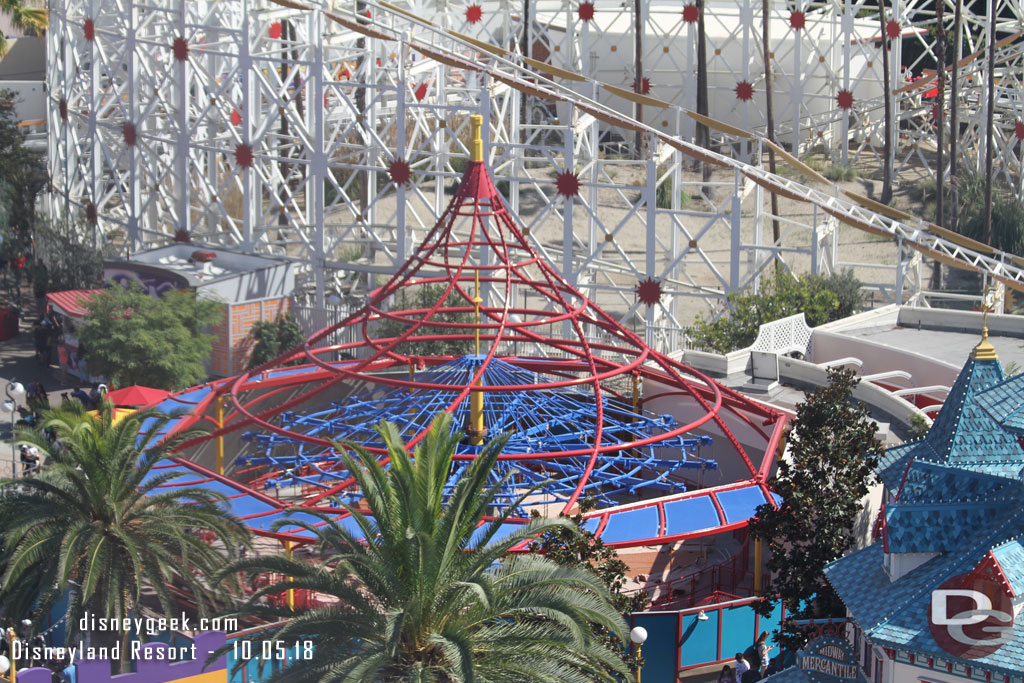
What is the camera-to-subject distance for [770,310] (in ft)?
111

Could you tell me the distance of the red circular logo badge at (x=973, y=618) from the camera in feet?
50.1

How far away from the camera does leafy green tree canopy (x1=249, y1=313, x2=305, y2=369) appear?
37.5 m

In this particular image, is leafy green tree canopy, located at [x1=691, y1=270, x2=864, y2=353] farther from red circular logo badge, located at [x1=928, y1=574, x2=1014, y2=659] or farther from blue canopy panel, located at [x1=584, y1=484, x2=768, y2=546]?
red circular logo badge, located at [x1=928, y1=574, x2=1014, y2=659]

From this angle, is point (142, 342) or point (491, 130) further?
point (491, 130)

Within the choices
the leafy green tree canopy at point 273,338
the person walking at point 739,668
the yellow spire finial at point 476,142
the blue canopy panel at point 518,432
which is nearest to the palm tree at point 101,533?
the blue canopy panel at point 518,432

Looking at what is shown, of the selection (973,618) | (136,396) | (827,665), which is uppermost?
(136,396)

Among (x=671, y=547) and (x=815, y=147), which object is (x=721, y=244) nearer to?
(x=815, y=147)

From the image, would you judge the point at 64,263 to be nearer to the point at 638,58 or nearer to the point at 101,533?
the point at 638,58

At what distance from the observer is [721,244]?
161 ft

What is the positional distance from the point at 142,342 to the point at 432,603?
19.3 meters

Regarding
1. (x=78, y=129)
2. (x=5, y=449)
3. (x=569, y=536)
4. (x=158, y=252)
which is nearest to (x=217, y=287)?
(x=158, y=252)

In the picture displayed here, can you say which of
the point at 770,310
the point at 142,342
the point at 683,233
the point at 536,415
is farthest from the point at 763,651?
the point at 683,233

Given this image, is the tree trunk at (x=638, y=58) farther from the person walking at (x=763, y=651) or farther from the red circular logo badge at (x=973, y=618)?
the red circular logo badge at (x=973, y=618)

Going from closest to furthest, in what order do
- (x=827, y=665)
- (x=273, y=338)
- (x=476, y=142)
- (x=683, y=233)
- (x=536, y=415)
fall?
(x=827, y=665) → (x=536, y=415) → (x=476, y=142) → (x=273, y=338) → (x=683, y=233)
